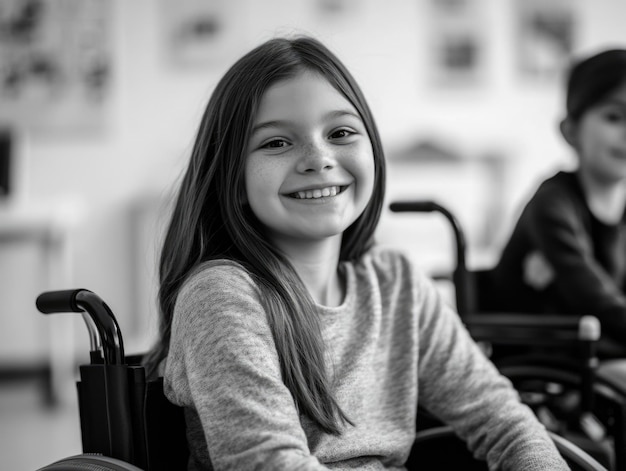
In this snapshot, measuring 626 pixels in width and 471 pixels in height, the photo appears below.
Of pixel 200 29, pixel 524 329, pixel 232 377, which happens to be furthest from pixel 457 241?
pixel 200 29

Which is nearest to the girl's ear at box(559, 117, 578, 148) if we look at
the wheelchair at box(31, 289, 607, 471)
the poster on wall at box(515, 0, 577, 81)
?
the wheelchair at box(31, 289, 607, 471)

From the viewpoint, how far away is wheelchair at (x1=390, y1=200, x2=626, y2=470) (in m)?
1.30

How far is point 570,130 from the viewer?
1.71m

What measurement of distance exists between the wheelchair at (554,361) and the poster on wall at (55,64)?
111 inches

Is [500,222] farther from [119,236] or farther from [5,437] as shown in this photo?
[5,437]

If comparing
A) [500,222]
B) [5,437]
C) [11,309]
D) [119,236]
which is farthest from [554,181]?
[11,309]

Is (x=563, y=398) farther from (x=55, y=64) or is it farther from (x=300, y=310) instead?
(x=55, y=64)

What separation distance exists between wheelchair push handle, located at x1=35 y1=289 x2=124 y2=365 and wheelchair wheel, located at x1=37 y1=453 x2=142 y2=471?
0.11 m

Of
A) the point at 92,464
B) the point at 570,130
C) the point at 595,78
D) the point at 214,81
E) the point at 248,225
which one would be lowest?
the point at 92,464

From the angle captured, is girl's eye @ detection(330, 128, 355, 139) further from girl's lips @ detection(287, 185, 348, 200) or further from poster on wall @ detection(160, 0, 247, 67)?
poster on wall @ detection(160, 0, 247, 67)

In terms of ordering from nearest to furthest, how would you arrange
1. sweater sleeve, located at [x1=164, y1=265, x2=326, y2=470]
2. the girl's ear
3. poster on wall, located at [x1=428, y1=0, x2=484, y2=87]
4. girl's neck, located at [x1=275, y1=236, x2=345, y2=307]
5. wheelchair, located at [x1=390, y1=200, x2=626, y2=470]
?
sweater sleeve, located at [x1=164, y1=265, x2=326, y2=470]
girl's neck, located at [x1=275, y1=236, x2=345, y2=307]
wheelchair, located at [x1=390, y1=200, x2=626, y2=470]
the girl's ear
poster on wall, located at [x1=428, y1=0, x2=484, y2=87]

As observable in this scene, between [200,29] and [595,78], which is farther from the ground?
[200,29]

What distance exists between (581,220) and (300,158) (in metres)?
0.91

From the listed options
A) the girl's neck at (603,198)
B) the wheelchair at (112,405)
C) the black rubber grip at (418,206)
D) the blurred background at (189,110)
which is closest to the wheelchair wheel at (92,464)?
the wheelchair at (112,405)
